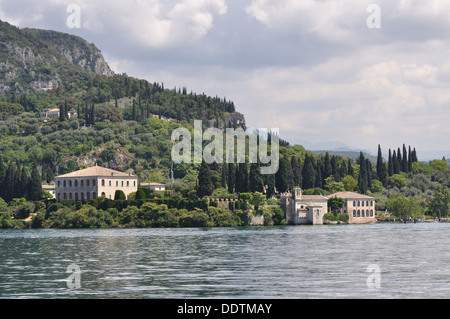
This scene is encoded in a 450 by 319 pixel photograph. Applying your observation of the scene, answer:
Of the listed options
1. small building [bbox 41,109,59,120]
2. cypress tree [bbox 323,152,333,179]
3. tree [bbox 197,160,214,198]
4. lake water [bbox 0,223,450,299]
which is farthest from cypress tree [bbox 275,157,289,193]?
small building [bbox 41,109,59,120]

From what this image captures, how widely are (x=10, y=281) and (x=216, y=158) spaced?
10898cm

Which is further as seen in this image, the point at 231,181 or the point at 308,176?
the point at 308,176

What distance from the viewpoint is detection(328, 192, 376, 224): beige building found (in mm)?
109375

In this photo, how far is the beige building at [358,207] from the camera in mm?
109375

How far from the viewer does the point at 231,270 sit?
35.4m

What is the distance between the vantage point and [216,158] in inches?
5527

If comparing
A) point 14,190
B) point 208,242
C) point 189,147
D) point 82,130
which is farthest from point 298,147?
point 208,242

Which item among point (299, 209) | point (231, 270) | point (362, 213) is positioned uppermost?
point (299, 209)

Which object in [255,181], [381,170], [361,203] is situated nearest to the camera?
[255,181]

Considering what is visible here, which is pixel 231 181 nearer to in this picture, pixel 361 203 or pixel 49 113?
pixel 361 203

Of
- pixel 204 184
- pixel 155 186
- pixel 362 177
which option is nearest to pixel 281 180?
pixel 204 184

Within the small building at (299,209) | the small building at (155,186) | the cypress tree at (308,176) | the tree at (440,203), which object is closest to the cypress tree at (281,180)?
the small building at (299,209)

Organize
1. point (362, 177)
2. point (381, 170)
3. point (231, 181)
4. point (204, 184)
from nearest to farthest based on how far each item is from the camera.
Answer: point (204, 184) < point (231, 181) < point (362, 177) < point (381, 170)

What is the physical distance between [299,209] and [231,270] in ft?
223
